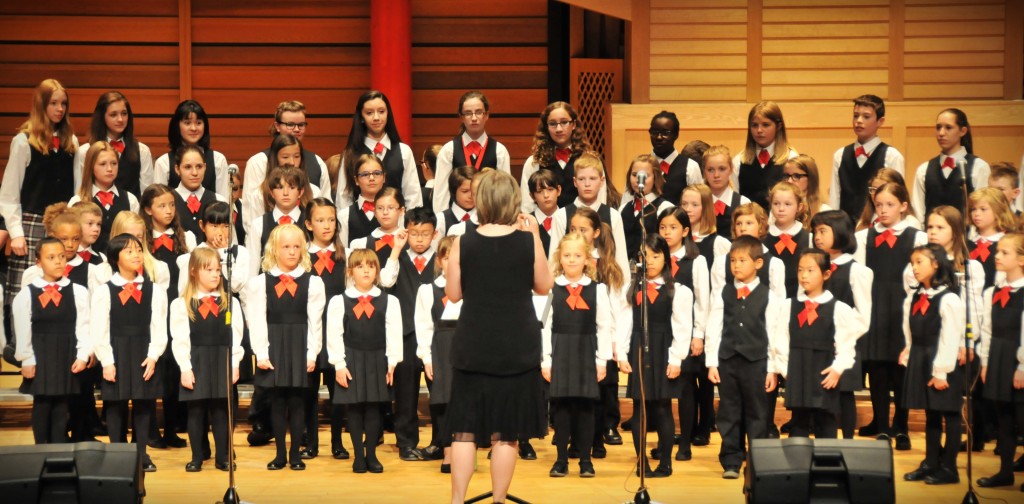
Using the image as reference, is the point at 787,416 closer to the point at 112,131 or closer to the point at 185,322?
the point at 185,322

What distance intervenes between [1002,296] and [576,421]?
5.99ft

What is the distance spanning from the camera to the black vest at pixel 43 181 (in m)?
5.95

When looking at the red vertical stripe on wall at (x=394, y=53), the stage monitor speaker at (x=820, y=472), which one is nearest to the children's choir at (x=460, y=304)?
the stage monitor speaker at (x=820, y=472)

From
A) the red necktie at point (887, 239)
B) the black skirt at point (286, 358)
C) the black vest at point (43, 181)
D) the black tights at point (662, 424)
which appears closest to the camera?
the black tights at point (662, 424)

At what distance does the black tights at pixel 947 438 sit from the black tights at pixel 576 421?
1.37 metres

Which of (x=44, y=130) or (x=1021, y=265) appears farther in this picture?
(x=44, y=130)

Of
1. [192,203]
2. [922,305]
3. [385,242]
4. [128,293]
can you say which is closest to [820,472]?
[922,305]

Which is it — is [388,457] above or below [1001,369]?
below

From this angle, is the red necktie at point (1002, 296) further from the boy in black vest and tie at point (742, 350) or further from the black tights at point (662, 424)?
the black tights at point (662, 424)

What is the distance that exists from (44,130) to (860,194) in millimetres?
4073

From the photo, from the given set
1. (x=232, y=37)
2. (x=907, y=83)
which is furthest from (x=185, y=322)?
(x=907, y=83)

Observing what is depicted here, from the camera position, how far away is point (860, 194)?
20.6 feet

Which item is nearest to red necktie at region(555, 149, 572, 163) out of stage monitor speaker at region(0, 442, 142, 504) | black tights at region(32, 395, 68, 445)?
black tights at region(32, 395, 68, 445)

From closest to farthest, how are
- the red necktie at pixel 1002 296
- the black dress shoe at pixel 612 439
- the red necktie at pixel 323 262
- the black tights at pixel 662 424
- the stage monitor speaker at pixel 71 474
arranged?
the stage monitor speaker at pixel 71 474, the red necktie at pixel 1002 296, the black tights at pixel 662 424, the red necktie at pixel 323 262, the black dress shoe at pixel 612 439
